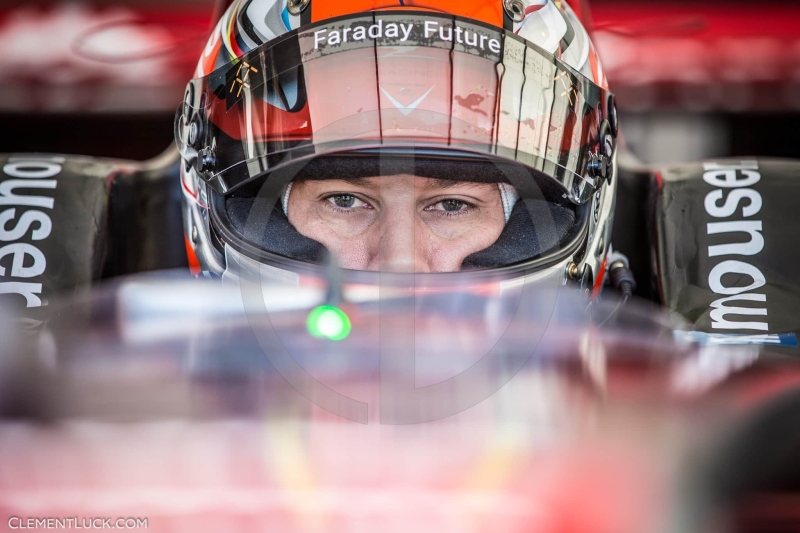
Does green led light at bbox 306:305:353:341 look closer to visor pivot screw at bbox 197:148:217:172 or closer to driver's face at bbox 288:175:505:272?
driver's face at bbox 288:175:505:272

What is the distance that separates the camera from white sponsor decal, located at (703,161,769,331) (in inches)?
49.1

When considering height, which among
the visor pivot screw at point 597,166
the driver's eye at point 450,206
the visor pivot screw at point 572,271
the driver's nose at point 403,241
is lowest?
the visor pivot screw at point 572,271

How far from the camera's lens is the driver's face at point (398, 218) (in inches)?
45.1

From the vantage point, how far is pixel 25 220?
139 centimetres

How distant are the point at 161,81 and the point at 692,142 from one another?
192 cm

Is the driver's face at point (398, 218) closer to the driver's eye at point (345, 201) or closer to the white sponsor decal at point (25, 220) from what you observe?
the driver's eye at point (345, 201)

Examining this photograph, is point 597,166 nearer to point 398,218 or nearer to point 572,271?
point 572,271

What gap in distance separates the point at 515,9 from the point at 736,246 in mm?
486

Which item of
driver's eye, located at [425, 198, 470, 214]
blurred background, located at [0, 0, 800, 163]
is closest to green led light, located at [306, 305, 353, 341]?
driver's eye, located at [425, 198, 470, 214]

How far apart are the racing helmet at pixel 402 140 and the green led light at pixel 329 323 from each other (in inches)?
3.2

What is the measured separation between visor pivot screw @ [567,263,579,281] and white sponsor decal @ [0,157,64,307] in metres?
0.73

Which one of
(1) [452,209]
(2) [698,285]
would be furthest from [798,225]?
(1) [452,209]

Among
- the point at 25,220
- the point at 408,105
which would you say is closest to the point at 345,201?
the point at 408,105

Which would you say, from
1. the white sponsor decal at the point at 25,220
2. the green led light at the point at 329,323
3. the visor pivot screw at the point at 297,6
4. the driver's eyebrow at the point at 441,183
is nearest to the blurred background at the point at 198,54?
the white sponsor decal at the point at 25,220
